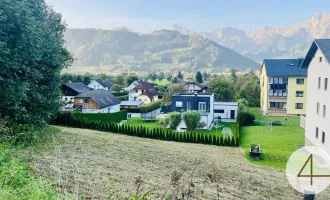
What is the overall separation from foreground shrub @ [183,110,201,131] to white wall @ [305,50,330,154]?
11.4 metres

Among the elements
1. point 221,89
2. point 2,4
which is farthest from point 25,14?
point 221,89

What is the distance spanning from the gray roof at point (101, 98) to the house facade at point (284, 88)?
2218 cm

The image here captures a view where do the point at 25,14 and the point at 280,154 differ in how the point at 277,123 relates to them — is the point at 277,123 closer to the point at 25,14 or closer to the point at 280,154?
the point at 280,154

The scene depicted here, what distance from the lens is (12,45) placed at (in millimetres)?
10281

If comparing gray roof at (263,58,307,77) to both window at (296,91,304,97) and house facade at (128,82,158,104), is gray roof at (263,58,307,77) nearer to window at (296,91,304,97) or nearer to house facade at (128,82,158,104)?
window at (296,91,304,97)

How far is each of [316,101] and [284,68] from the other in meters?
24.2

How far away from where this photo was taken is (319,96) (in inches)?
742

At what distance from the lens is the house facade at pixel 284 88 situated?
4066 cm

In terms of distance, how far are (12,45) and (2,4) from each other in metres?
1.36

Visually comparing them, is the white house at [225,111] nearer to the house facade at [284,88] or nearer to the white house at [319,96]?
the house facade at [284,88]

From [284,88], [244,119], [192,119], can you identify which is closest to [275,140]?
[192,119]

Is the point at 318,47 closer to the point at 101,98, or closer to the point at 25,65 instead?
the point at 25,65

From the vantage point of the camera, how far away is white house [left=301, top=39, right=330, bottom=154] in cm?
1736

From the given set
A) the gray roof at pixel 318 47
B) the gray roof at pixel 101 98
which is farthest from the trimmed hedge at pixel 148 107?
the gray roof at pixel 318 47
